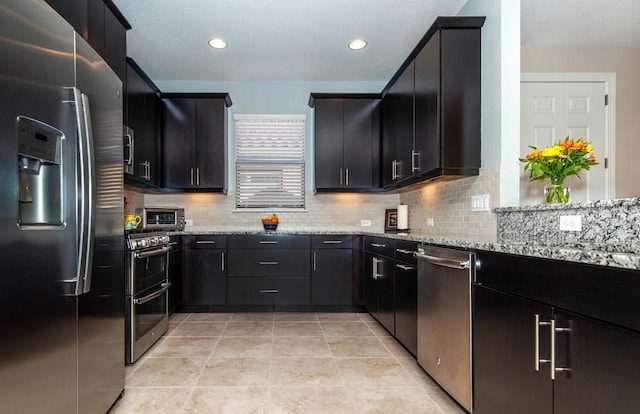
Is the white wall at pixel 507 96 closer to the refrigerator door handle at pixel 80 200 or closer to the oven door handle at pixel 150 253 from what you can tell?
the refrigerator door handle at pixel 80 200

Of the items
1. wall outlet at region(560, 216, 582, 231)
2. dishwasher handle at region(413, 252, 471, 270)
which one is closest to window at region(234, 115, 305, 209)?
dishwasher handle at region(413, 252, 471, 270)

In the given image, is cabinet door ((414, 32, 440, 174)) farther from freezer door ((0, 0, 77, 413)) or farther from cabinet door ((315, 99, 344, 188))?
freezer door ((0, 0, 77, 413))

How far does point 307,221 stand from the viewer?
14.8ft

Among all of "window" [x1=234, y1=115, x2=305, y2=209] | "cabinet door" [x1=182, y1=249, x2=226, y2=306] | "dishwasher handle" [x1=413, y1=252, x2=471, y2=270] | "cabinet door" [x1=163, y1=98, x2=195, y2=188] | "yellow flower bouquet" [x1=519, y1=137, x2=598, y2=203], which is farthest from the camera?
"window" [x1=234, y1=115, x2=305, y2=209]

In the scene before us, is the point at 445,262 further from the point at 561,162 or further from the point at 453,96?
the point at 453,96

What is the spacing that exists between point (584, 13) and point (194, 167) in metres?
4.19

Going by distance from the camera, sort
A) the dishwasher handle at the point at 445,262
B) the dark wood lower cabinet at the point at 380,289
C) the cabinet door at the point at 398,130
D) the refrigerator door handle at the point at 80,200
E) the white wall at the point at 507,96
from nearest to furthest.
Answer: the refrigerator door handle at the point at 80,200
the dishwasher handle at the point at 445,262
the white wall at the point at 507,96
the dark wood lower cabinet at the point at 380,289
the cabinet door at the point at 398,130

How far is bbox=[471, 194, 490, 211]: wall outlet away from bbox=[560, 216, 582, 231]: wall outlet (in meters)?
0.71

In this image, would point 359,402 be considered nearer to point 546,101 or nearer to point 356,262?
point 356,262

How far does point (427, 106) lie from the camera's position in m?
2.68

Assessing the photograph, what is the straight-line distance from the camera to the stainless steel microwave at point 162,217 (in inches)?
143

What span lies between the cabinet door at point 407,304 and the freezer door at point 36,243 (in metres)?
1.97

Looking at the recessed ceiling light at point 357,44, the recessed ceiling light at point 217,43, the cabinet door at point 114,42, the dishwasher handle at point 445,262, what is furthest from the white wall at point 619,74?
the cabinet door at point 114,42

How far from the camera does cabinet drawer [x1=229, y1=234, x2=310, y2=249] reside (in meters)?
3.88
